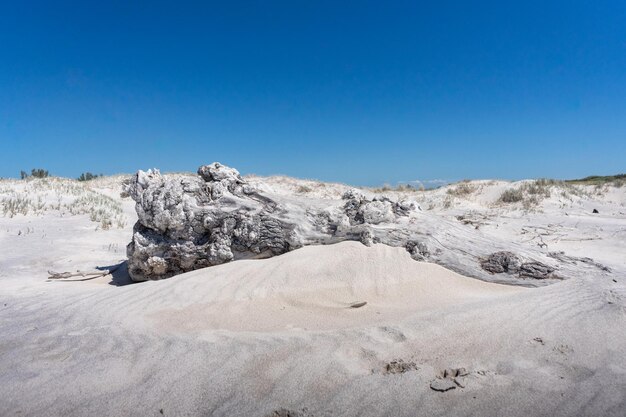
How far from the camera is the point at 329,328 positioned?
9.61ft

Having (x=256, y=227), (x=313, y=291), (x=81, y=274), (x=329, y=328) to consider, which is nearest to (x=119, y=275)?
(x=81, y=274)

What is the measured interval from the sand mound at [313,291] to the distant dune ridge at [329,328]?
0.06ft

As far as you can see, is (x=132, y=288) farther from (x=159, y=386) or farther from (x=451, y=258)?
(x=451, y=258)

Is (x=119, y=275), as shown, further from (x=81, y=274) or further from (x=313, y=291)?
(x=313, y=291)

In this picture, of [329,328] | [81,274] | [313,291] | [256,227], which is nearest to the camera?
[329,328]

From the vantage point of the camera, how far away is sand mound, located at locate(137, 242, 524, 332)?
3.21m

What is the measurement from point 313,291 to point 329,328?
0.82 meters

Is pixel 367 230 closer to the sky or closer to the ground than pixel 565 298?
closer to the sky

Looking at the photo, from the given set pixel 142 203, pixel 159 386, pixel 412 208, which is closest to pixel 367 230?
pixel 412 208

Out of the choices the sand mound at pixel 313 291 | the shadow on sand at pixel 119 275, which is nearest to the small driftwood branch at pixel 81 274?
the shadow on sand at pixel 119 275

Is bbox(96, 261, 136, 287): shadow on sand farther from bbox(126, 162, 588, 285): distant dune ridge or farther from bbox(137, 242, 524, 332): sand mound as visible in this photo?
bbox(137, 242, 524, 332): sand mound

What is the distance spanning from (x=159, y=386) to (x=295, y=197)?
306cm

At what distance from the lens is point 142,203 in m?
5.13

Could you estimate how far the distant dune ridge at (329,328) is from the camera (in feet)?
6.94
